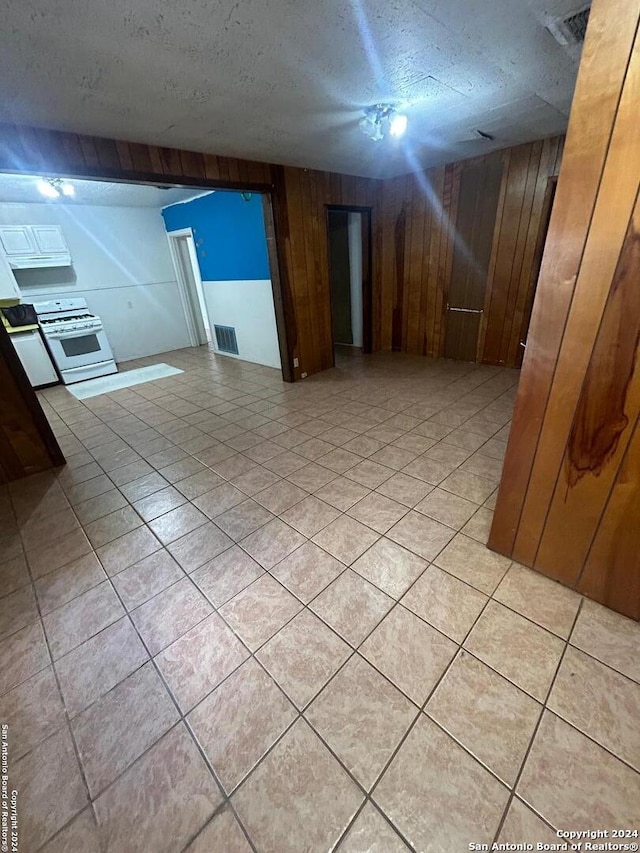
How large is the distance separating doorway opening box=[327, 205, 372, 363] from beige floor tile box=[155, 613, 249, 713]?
4.16m

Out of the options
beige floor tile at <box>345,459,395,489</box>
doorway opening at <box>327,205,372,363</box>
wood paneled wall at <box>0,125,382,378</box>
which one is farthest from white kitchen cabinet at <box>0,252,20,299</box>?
beige floor tile at <box>345,459,395,489</box>

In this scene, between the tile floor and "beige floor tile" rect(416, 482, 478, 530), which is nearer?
the tile floor

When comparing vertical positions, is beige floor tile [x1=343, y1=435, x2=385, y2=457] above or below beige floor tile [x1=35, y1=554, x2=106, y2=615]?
above

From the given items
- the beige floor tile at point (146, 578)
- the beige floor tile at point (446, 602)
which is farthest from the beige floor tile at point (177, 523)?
the beige floor tile at point (446, 602)

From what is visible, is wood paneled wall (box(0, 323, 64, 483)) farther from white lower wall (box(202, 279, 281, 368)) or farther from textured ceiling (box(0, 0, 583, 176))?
white lower wall (box(202, 279, 281, 368))

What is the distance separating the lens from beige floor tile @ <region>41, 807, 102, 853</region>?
3.19 feet

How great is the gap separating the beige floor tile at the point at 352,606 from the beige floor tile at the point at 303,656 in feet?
0.16

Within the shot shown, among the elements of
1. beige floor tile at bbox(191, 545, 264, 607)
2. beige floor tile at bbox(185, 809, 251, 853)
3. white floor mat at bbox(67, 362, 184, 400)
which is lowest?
beige floor tile at bbox(185, 809, 251, 853)

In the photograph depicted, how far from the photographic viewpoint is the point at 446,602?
1.59 m

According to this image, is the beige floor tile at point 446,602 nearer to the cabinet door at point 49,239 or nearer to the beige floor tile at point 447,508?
the beige floor tile at point 447,508

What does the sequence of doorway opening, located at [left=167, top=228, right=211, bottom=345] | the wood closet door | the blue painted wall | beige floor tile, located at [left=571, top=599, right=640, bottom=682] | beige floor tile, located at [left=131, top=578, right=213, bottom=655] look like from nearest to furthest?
beige floor tile, located at [left=571, top=599, right=640, bottom=682], beige floor tile, located at [left=131, top=578, right=213, bottom=655], the wood closet door, the blue painted wall, doorway opening, located at [left=167, top=228, right=211, bottom=345]

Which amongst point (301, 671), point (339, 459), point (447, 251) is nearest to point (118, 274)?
point (447, 251)

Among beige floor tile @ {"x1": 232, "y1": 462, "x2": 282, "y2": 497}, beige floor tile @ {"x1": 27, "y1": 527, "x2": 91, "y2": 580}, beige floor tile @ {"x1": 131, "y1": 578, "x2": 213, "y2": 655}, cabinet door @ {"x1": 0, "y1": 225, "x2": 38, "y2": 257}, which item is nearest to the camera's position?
beige floor tile @ {"x1": 131, "y1": 578, "x2": 213, "y2": 655}

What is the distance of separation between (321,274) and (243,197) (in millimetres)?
1420
